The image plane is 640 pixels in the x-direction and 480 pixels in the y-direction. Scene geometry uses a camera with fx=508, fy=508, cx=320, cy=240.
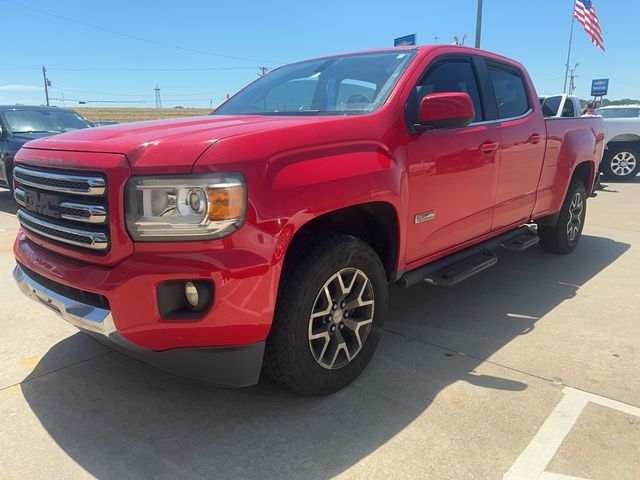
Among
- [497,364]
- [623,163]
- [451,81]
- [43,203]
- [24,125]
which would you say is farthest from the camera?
[623,163]

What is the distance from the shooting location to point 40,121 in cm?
948

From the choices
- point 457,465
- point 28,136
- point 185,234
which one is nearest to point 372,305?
point 457,465

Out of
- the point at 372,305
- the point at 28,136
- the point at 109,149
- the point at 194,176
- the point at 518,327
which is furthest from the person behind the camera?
the point at 28,136

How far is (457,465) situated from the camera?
2.21 metres

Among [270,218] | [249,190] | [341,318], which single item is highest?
[249,190]

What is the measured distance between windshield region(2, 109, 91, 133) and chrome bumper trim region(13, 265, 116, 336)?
308 inches

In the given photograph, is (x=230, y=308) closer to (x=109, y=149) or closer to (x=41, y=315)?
(x=109, y=149)

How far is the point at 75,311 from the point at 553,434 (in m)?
2.32

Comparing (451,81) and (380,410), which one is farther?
(451,81)

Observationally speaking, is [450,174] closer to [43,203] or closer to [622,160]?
[43,203]

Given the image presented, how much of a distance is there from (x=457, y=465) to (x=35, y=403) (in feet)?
7.08

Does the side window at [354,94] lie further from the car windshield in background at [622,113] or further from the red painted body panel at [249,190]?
the car windshield in background at [622,113]

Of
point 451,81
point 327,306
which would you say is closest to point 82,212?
point 327,306

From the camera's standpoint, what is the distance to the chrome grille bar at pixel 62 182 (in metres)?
2.19
